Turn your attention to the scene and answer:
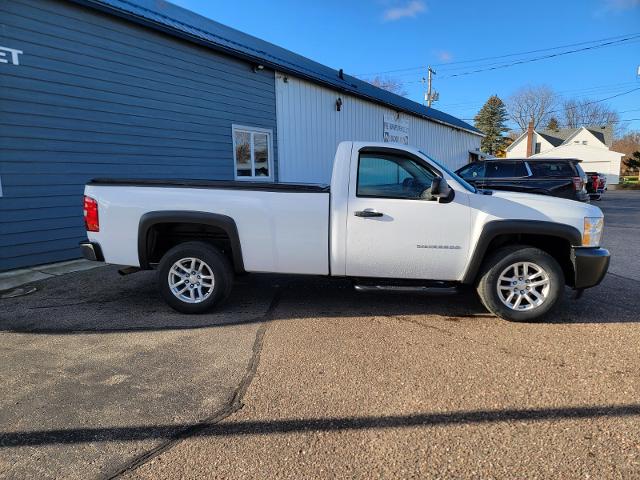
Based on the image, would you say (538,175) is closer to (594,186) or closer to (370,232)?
(594,186)

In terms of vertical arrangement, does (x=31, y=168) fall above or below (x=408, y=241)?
above

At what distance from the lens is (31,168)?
690 centimetres

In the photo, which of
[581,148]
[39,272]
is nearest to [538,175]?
[39,272]

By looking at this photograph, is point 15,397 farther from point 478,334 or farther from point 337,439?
point 478,334

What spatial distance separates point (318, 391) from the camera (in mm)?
3127

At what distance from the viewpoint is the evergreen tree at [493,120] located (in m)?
74.8

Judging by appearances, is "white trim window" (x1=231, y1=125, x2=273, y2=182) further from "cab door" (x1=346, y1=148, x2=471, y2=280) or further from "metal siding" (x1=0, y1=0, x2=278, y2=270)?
"cab door" (x1=346, y1=148, x2=471, y2=280)

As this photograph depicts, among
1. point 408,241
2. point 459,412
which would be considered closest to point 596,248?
point 408,241

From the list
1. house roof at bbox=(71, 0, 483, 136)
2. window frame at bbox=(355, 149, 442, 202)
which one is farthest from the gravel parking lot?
house roof at bbox=(71, 0, 483, 136)

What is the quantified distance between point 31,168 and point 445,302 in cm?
667

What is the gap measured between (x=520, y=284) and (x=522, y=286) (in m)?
0.03

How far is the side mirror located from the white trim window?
7361 mm

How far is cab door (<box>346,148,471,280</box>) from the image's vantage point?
4.39 m

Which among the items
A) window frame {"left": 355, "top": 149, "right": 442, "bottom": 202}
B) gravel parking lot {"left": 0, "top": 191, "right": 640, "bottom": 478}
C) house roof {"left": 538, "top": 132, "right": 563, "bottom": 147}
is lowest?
gravel parking lot {"left": 0, "top": 191, "right": 640, "bottom": 478}
